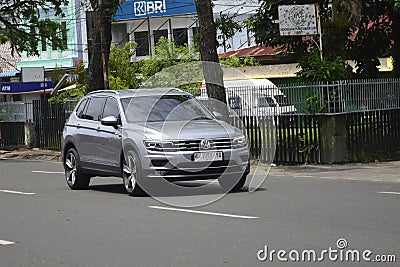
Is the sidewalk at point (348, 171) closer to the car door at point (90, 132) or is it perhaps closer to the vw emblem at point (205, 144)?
the vw emblem at point (205, 144)

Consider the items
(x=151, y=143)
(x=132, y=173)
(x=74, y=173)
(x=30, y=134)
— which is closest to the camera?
(x=151, y=143)

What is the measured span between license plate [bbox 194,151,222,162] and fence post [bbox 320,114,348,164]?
6.92 m

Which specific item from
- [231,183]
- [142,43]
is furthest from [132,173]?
[142,43]

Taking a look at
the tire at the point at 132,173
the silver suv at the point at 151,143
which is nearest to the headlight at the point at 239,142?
the silver suv at the point at 151,143

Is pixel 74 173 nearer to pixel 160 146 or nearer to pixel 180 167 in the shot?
pixel 160 146

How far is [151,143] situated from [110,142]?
1.34 m

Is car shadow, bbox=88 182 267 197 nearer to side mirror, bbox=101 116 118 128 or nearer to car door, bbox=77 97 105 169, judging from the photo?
car door, bbox=77 97 105 169

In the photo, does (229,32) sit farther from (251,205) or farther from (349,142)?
(251,205)

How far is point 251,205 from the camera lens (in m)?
13.2

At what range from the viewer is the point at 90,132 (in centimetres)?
1639

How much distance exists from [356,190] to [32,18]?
2175 cm

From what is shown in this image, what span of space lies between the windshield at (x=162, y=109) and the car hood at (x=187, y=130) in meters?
0.27

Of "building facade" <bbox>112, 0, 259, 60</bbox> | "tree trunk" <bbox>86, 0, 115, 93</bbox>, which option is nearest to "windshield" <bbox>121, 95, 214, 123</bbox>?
"tree trunk" <bbox>86, 0, 115, 93</bbox>

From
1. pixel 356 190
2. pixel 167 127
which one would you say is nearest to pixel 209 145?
pixel 167 127
